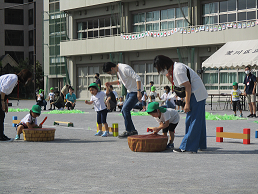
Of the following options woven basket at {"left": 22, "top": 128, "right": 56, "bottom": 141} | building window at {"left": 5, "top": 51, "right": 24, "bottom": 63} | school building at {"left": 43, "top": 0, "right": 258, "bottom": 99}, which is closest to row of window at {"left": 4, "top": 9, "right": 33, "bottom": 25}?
building window at {"left": 5, "top": 51, "right": 24, "bottom": 63}

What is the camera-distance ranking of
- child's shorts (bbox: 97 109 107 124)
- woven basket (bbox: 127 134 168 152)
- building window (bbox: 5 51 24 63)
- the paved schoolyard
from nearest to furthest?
the paved schoolyard
woven basket (bbox: 127 134 168 152)
child's shorts (bbox: 97 109 107 124)
building window (bbox: 5 51 24 63)

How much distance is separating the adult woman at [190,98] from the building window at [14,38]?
58686mm

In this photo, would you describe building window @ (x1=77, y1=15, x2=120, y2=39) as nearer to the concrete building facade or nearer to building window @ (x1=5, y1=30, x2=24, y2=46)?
the concrete building facade

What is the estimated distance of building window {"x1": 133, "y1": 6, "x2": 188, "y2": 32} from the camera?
112 feet

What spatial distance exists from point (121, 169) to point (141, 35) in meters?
29.9

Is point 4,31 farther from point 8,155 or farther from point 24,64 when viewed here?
point 8,155

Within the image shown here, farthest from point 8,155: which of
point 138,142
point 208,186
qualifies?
point 208,186

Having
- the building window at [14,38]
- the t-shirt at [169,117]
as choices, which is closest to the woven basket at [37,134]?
the t-shirt at [169,117]

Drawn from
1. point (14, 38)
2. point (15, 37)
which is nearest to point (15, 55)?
point (14, 38)

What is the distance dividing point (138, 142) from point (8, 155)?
2.24m

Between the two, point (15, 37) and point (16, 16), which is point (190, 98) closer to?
point (15, 37)

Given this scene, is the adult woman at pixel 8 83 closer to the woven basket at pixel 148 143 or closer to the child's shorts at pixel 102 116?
the child's shorts at pixel 102 116

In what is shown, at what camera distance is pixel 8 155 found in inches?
287

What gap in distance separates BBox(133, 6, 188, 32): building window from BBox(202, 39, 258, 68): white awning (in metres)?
11.2
